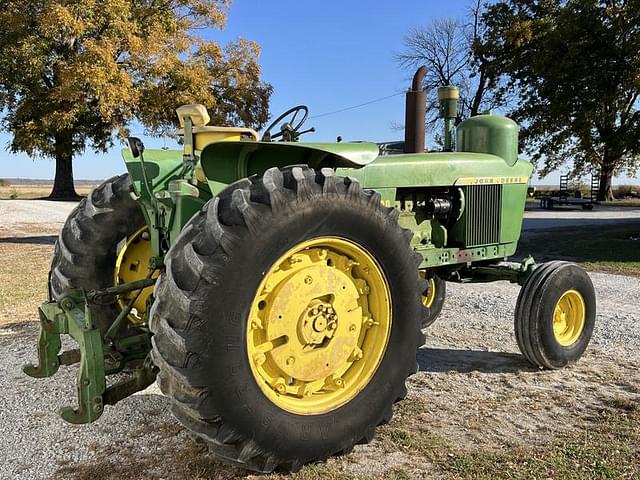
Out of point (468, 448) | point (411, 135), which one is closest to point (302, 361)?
point (468, 448)

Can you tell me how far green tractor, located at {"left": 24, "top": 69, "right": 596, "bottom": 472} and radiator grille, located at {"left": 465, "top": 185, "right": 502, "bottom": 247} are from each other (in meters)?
0.04

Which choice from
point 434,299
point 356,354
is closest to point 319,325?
point 356,354

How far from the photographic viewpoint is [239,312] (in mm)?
2406

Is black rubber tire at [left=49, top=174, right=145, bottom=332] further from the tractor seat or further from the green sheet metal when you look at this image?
the green sheet metal

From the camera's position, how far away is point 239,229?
7.88 ft

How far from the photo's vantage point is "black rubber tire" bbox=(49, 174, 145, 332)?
12.0ft

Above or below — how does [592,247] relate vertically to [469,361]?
above

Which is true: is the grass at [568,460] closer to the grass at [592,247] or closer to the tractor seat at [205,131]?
the tractor seat at [205,131]

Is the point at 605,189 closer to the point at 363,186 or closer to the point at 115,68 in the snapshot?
the point at 115,68

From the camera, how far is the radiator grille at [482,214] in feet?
14.1

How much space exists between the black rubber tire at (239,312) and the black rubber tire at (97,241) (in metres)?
1.43

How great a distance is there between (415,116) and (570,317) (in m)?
2.06

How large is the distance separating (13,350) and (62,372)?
81 cm

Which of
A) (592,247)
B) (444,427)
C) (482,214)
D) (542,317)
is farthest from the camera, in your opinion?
(592,247)
